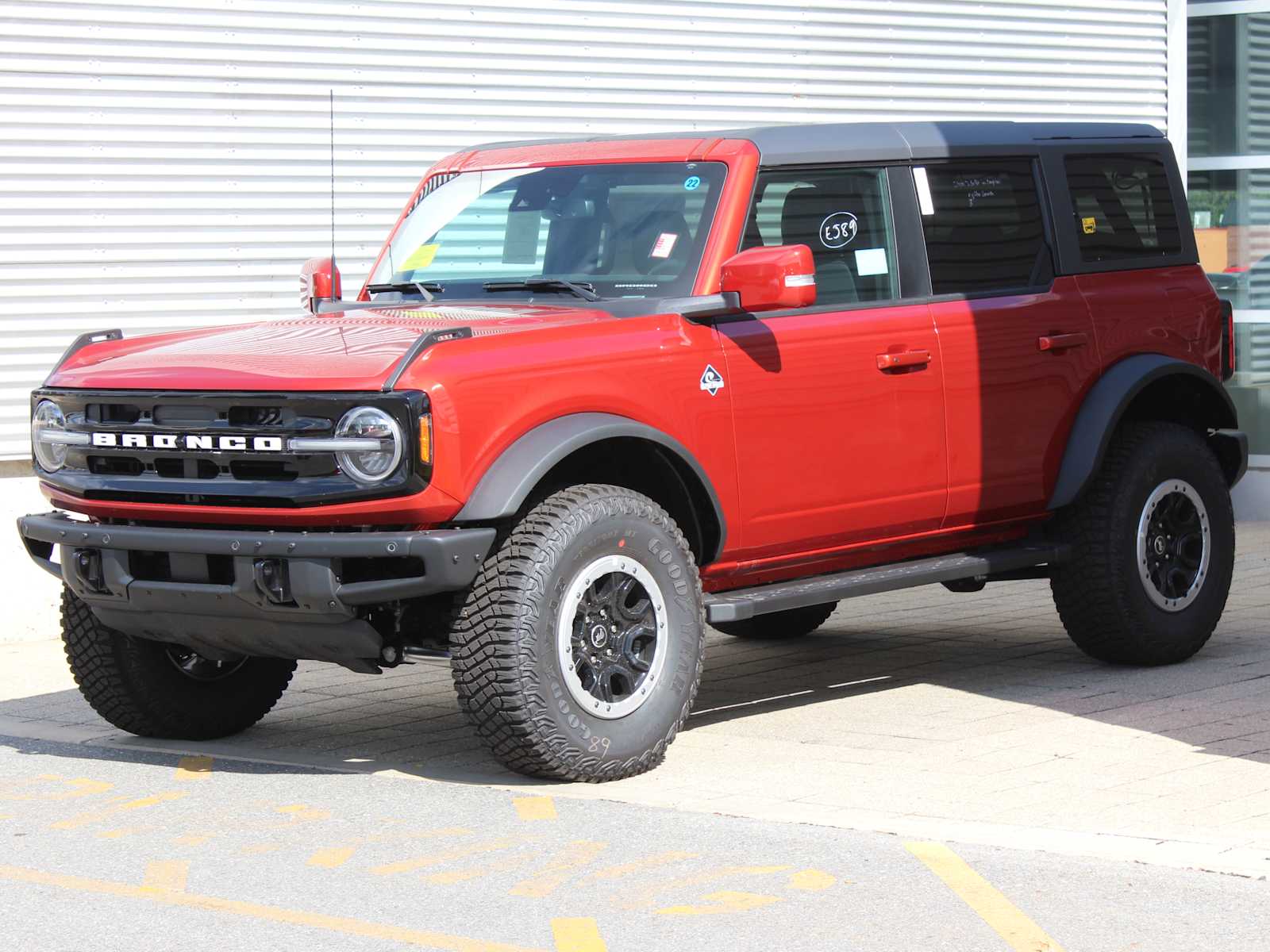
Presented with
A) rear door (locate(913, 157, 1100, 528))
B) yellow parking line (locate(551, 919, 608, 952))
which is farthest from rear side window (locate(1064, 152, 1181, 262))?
yellow parking line (locate(551, 919, 608, 952))

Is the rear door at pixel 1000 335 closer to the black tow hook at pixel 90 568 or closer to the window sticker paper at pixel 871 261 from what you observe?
the window sticker paper at pixel 871 261

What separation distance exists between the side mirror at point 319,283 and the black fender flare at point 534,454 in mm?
1874

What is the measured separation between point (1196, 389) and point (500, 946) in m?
4.94

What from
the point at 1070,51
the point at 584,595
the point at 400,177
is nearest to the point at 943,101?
the point at 1070,51

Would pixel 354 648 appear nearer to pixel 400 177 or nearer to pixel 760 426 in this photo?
pixel 760 426

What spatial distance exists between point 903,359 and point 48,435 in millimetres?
2987

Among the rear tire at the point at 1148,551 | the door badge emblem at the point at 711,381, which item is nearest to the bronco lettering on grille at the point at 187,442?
the door badge emblem at the point at 711,381

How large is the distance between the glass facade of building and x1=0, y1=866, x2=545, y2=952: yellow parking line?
37.0 ft

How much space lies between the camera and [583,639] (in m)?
6.56

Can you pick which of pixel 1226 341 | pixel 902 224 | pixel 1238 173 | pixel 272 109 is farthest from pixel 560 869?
pixel 1238 173

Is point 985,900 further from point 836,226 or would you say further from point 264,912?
point 836,226

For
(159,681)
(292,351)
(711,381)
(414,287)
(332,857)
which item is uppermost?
(414,287)

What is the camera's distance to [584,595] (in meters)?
6.53

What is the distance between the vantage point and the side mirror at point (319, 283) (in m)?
8.03
